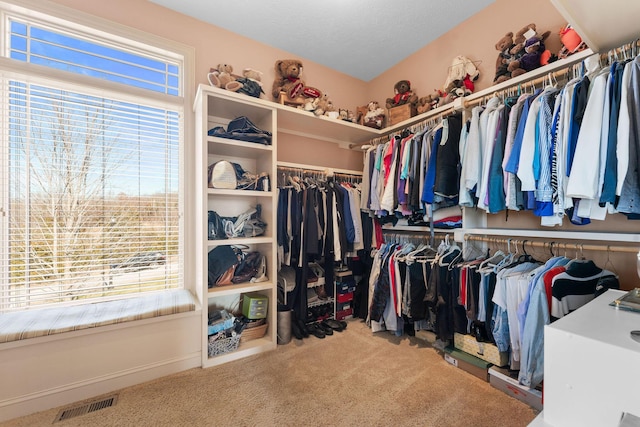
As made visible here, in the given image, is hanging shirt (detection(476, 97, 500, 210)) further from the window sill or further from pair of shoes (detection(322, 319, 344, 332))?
the window sill

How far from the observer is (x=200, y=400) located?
5.38 ft

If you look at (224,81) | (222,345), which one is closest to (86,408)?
(222,345)

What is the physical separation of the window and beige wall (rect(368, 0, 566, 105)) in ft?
7.80

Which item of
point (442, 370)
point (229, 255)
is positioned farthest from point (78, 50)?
point (442, 370)

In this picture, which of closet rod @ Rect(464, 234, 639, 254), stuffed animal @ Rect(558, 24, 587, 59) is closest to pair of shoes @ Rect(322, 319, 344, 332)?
closet rod @ Rect(464, 234, 639, 254)

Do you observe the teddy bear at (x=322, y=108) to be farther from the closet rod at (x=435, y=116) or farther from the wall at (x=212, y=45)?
the closet rod at (x=435, y=116)

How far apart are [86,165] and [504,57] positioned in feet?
10.9

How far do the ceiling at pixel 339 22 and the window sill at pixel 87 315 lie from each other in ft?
8.11

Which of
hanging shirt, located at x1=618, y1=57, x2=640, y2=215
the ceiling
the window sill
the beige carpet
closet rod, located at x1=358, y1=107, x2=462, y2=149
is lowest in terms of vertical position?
the beige carpet

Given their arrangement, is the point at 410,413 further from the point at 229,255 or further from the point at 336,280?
the point at 229,255

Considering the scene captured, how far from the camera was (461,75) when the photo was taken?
2365 millimetres

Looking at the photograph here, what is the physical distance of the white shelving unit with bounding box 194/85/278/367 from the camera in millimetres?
2008

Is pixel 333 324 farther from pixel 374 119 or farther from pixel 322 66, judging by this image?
pixel 322 66

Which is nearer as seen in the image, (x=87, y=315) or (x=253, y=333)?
(x=87, y=315)
